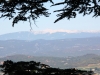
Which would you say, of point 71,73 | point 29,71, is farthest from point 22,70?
point 71,73

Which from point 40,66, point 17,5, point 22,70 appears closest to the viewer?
point 22,70

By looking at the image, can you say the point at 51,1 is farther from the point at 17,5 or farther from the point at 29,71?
the point at 29,71

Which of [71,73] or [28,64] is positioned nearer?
[71,73]

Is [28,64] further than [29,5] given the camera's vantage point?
No

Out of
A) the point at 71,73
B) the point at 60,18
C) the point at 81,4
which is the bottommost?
the point at 71,73

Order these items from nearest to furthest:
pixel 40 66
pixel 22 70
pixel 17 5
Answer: pixel 22 70
pixel 40 66
pixel 17 5

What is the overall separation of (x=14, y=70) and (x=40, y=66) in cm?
65

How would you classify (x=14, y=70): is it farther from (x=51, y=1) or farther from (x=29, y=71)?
(x=51, y=1)

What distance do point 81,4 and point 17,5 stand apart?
1.90m

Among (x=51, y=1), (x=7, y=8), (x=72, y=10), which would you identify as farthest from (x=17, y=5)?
(x=72, y=10)

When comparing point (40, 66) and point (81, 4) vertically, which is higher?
point (81, 4)

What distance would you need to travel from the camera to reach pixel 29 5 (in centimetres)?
598

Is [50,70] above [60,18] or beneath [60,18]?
beneath

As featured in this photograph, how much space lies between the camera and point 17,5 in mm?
5789
